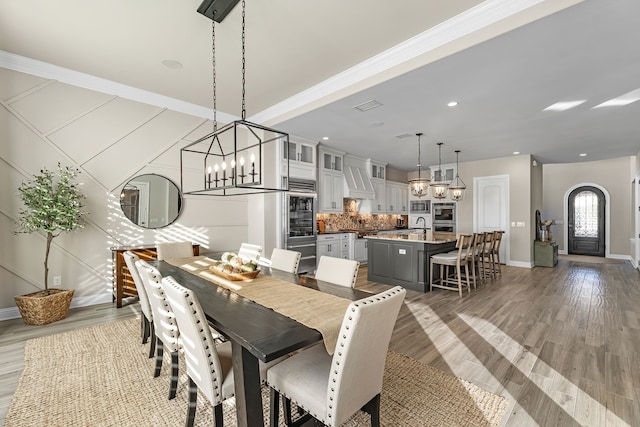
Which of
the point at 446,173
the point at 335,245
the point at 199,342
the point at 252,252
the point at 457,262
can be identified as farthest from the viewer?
the point at 446,173

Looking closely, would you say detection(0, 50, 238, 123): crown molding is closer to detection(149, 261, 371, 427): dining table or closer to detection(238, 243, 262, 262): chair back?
detection(238, 243, 262, 262): chair back

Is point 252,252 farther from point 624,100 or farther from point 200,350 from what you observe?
point 624,100

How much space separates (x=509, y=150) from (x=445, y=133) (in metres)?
2.45

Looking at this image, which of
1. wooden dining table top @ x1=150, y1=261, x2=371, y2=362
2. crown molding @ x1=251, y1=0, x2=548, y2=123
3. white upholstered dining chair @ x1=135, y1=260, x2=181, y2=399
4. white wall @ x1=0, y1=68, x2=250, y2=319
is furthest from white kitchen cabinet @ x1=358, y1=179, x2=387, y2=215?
white upholstered dining chair @ x1=135, y1=260, x2=181, y2=399

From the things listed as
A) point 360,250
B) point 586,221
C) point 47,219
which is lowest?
point 360,250

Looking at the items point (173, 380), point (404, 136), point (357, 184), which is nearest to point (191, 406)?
point (173, 380)

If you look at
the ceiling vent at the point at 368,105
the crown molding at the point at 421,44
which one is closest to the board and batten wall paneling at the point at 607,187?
the ceiling vent at the point at 368,105

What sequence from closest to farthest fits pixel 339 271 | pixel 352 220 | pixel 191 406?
pixel 191 406
pixel 339 271
pixel 352 220

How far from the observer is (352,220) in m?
8.18

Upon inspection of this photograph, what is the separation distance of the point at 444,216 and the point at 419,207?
0.91 meters

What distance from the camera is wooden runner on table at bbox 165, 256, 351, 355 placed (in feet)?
4.96

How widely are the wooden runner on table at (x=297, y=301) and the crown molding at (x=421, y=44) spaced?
8.69ft

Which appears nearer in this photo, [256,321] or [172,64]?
[256,321]

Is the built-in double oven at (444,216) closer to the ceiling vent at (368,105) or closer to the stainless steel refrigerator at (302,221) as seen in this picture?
the stainless steel refrigerator at (302,221)
